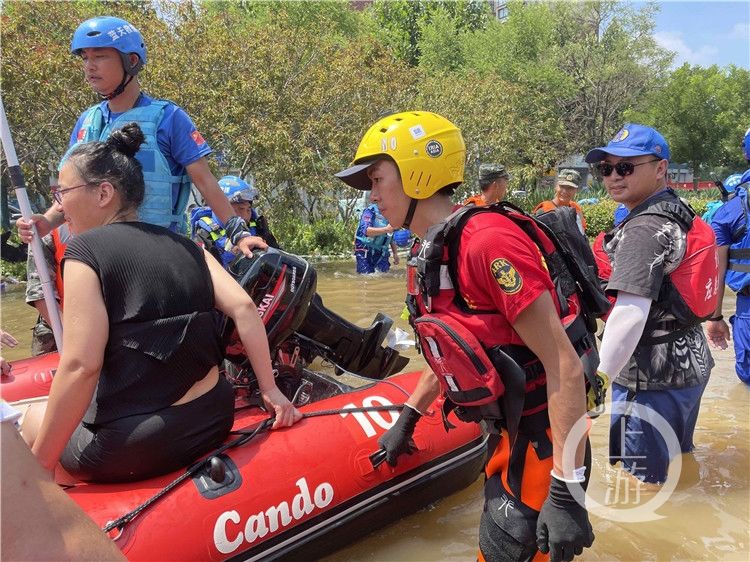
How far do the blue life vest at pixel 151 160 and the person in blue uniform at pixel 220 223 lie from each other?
54.7 inches

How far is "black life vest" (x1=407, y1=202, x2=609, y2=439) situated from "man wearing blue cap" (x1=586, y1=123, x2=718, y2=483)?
700 millimetres

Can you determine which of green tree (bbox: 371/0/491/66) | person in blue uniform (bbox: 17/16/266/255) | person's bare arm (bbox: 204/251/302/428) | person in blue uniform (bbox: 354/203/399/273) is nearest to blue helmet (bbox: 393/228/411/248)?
person in blue uniform (bbox: 354/203/399/273)

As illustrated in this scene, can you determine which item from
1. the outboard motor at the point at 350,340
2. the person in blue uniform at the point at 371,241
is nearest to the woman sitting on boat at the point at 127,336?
the outboard motor at the point at 350,340

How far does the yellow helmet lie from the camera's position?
2.22 m

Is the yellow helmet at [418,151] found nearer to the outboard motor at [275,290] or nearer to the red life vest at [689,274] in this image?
the red life vest at [689,274]

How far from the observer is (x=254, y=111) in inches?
571

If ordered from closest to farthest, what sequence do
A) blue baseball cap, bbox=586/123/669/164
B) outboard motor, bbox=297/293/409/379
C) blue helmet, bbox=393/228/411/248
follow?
1. blue baseball cap, bbox=586/123/669/164
2. outboard motor, bbox=297/293/409/379
3. blue helmet, bbox=393/228/411/248

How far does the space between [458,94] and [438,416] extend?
60.4ft

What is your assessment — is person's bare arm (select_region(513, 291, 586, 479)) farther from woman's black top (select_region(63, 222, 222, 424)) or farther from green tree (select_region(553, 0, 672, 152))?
green tree (select_region(553, 0, 672, 152))

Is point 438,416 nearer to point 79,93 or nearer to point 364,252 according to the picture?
point 364,252

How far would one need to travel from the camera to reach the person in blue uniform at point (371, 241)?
39.3 ft

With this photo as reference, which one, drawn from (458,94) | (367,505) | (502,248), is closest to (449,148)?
(502,248)

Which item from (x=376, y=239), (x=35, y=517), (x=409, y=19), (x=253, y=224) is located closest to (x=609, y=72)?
(x=409, y=19)

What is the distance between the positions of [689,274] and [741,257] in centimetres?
140
